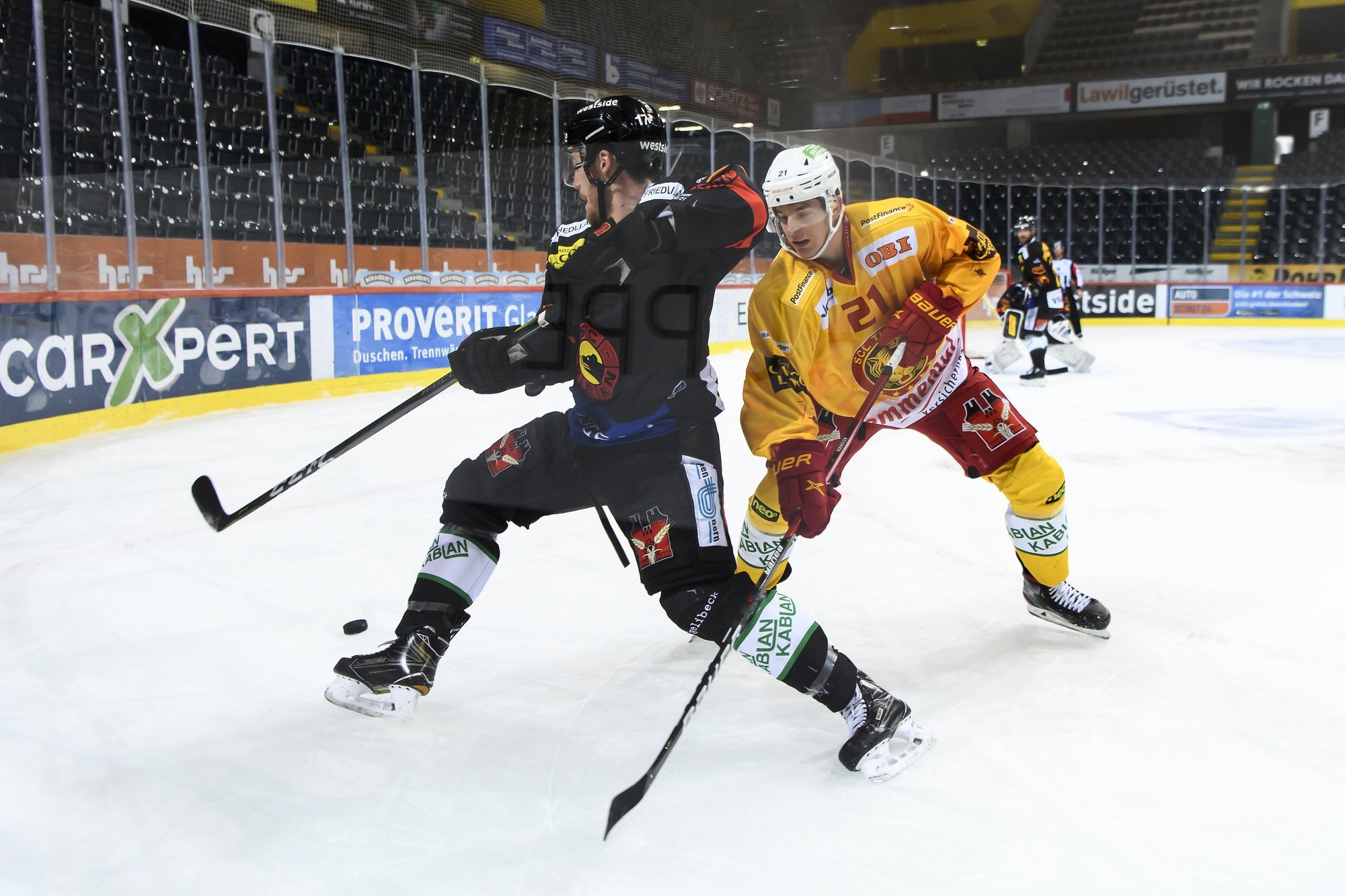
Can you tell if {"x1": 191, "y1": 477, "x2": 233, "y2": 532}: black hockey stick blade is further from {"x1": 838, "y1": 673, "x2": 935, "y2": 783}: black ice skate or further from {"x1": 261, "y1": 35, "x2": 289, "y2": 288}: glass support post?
{"x1": 261, "y1": 35, "x2": 289, "y2": 288}: glass support post

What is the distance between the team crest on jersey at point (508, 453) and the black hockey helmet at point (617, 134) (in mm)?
488

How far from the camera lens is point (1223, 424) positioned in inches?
218

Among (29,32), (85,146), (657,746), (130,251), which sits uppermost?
(29,32)

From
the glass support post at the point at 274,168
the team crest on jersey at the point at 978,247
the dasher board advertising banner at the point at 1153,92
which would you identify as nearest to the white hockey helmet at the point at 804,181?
the team crest on jersey at the point at 978,247

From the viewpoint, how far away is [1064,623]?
2.43m

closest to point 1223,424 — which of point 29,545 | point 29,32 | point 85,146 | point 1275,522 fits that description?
point 1275,522

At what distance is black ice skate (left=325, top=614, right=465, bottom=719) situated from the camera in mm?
1877

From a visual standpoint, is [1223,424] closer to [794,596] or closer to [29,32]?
[794,596]

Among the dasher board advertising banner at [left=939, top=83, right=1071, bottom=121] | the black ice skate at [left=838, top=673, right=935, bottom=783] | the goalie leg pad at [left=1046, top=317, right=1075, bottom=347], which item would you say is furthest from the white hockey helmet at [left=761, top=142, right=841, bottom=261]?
the dasher board advertising banner at [left=939, top=83, right=1071, bottom=121]

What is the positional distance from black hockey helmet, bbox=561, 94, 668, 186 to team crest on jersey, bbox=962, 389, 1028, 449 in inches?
41.0

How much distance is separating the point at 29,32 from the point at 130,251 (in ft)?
7.48

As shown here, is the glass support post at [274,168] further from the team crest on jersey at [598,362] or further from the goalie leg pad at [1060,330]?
the goalie leg pad at [1060,330]

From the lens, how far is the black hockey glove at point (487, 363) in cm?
173

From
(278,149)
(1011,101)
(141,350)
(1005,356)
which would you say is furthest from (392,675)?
(1011,101)
